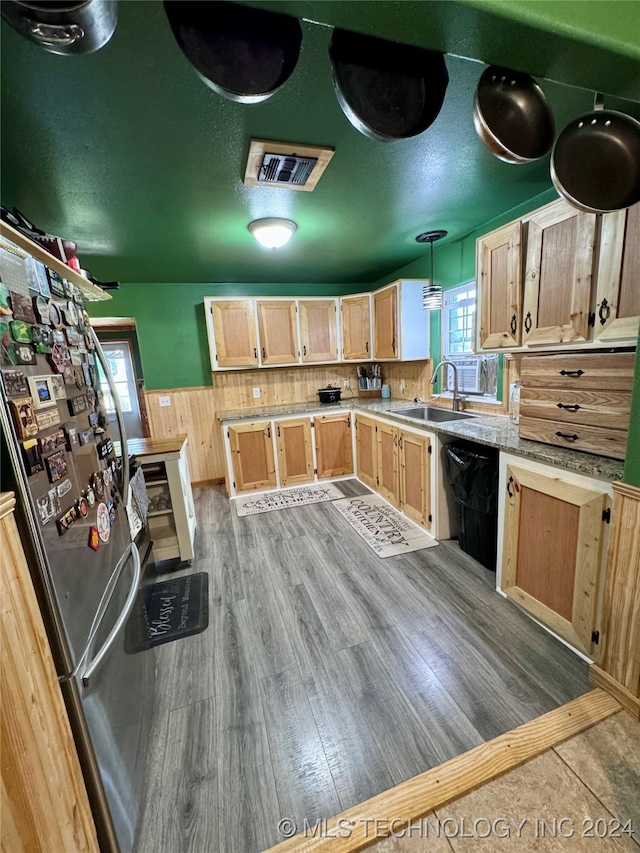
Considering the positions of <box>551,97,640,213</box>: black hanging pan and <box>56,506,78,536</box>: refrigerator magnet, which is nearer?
<box>56,506,78,536</box>: refrigerator magnet

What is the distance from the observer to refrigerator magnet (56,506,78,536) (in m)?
0.85

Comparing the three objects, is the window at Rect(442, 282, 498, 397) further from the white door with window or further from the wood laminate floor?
the white door with window

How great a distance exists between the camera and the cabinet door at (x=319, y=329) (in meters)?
3.96

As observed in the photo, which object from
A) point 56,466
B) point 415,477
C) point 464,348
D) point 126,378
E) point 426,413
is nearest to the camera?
point 56,466

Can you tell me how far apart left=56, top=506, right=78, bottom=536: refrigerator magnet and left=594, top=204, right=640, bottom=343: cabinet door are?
6.82ft

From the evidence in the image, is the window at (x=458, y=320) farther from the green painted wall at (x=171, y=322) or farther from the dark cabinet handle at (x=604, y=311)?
the green painted wall at (x=171, y=322)

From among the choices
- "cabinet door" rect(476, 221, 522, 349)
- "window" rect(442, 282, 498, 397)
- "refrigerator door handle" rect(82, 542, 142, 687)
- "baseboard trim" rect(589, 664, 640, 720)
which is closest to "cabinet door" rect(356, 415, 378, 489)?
"window" rect(442, 282, 498, 397)

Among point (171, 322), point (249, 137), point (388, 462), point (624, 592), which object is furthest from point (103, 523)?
point (171, 322)

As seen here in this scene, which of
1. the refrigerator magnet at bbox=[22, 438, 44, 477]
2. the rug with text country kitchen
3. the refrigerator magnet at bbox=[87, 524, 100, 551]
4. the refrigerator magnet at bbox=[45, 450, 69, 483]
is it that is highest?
the refrigerator magnet at bbox=[22, 438, 44, 477]

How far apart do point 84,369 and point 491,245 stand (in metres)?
2.24

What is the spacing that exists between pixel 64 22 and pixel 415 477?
2.80 metres

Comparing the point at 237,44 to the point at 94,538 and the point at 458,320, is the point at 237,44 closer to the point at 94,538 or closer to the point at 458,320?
the point at 94,538

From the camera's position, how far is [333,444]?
13.1 ft

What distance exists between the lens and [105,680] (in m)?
0.96
